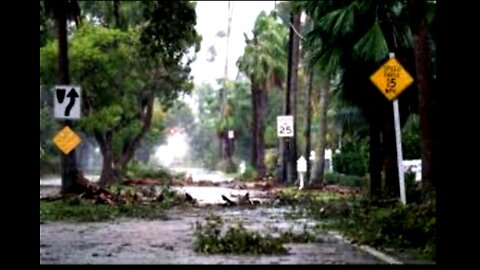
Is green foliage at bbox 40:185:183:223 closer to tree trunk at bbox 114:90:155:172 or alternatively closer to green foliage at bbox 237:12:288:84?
tree trunk at bbox 114:90:155:172

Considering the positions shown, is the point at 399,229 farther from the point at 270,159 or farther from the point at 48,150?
the point at 48,150

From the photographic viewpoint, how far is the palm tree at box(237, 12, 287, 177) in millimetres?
48719

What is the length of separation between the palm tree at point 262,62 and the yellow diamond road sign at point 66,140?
29282mm

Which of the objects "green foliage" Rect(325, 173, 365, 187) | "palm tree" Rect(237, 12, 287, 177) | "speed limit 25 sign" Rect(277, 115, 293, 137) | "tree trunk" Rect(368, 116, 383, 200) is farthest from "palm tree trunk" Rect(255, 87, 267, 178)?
"tree trunk" Rect(368, 116, 383, 200)

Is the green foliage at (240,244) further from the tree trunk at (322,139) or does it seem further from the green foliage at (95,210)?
the tree trunk at (322,139)

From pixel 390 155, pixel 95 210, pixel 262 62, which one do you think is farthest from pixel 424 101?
pixel 262 62

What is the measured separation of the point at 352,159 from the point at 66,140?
1772 centimetres

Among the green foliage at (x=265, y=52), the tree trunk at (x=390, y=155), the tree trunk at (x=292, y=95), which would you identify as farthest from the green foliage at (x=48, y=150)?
the tree trunk at (x=390, y=155)

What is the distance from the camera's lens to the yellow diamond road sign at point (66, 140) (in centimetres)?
1988

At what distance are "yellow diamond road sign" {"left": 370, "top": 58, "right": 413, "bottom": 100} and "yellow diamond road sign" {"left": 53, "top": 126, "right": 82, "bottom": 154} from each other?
A: 9.28 metres

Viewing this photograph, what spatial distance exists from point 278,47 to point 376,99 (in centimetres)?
3092

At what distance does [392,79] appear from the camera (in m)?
13.9
